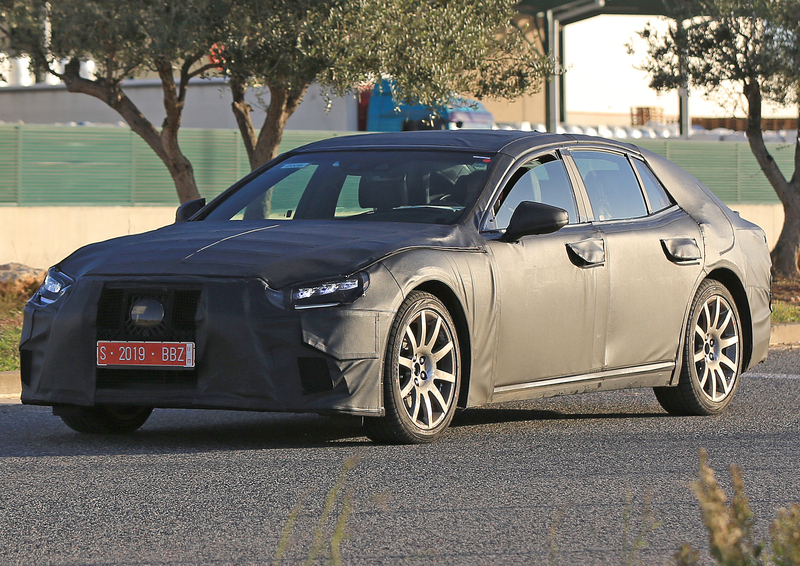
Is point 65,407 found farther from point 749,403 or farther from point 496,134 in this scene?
point 749,403

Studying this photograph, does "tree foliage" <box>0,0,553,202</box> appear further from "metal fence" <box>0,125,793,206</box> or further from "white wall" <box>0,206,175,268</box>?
"metal fence" <box>0,125,793,206</box>

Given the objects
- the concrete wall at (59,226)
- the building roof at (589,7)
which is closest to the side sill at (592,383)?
the concrete wall at (59,226)

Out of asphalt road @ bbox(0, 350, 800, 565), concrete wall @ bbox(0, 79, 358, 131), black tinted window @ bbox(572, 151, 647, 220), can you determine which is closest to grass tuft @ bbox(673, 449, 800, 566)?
asphalt road @ bbox(0, 350, 800, 565)

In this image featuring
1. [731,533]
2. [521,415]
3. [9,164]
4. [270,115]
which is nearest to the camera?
[731,533]

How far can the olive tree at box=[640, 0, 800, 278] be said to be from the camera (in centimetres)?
2039

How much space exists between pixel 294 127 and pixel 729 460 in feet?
99.3

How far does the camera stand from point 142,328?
22.0ft

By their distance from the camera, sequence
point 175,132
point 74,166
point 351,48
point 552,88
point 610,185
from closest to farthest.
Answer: point 610,185
point 351,48
point 175,132
point 74,166
point 552,88

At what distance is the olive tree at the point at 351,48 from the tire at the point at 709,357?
6461 mm

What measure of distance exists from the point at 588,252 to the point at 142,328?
8.38 feet

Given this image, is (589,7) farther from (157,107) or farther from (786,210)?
(786,210)

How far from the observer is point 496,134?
823 cm

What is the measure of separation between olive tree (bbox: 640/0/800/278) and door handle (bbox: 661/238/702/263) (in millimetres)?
12640

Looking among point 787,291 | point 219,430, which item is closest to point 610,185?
point 219,430
